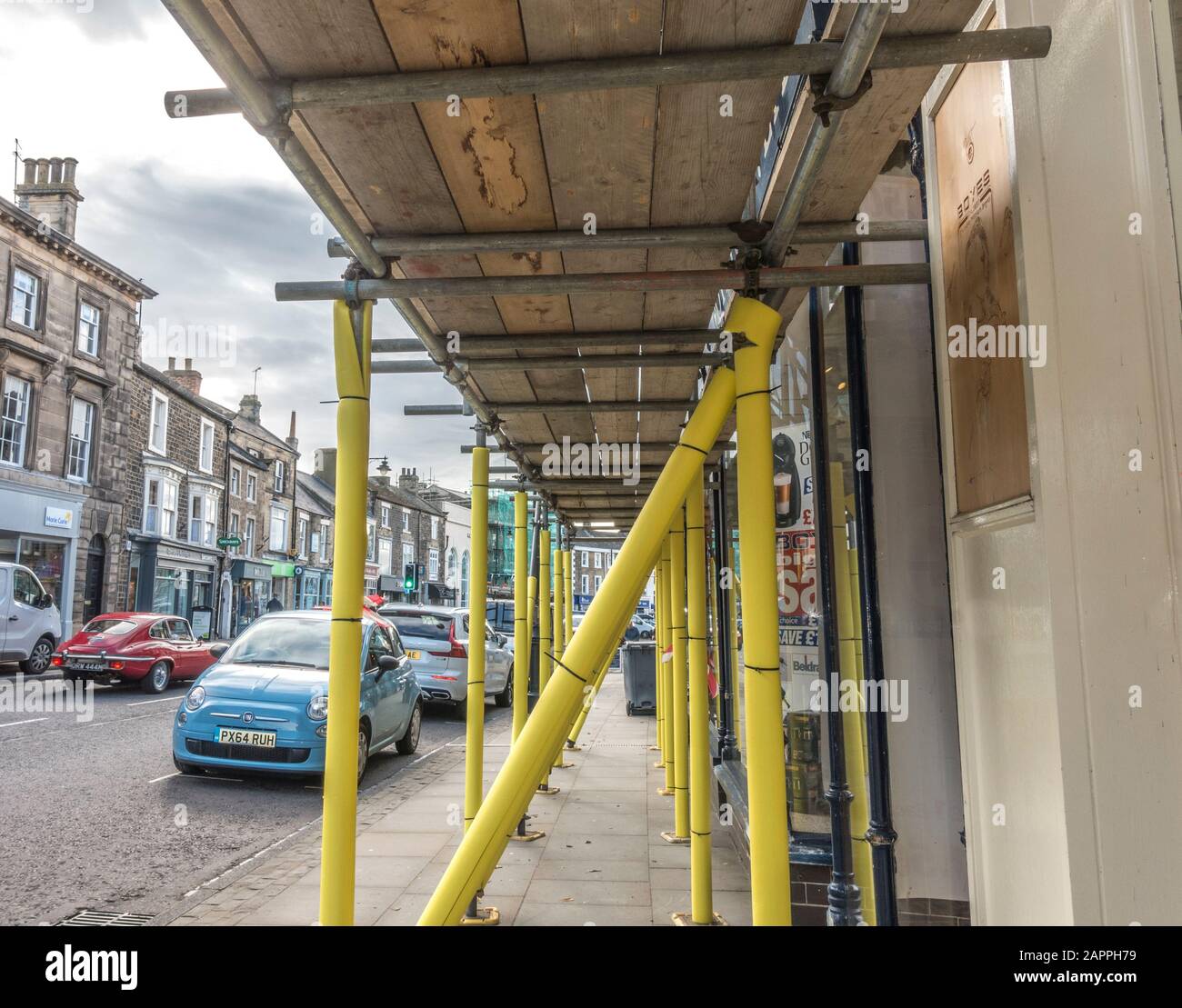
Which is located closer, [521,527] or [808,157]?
[808,157]

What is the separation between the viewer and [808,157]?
1.78m

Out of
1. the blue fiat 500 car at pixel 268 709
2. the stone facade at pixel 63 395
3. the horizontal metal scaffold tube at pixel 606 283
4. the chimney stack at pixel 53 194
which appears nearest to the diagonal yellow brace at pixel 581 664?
the horizontal metal scaffold tube at pixel 606 283

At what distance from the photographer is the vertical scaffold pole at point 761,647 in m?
2.04

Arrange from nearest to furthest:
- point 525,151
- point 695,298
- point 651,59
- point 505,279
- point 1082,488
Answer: point 651,59, point 1082,488, point 525,151, point 505,279, point 695,298

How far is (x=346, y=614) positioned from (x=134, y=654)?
14561 millimetres

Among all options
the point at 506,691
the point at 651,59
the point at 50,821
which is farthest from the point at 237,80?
the point at 506,691

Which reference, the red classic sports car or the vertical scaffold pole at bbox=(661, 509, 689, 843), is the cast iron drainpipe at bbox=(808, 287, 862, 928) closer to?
the vertical scaffold pole at bbox=(661, 509, 689, 843)

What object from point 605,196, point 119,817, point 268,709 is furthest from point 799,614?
point 119,817

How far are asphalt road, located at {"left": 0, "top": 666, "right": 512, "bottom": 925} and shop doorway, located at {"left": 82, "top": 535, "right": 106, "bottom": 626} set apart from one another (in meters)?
15.3

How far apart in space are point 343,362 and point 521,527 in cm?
388

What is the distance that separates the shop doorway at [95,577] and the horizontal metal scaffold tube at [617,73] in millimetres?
26463

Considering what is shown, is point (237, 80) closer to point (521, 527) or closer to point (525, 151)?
point (525, 151)

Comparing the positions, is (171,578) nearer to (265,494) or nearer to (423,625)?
(265,494)

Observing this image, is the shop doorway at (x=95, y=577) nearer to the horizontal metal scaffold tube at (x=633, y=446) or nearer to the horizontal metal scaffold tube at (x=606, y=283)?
the horizontal metal scaffold tube at (x=633, y=446)
